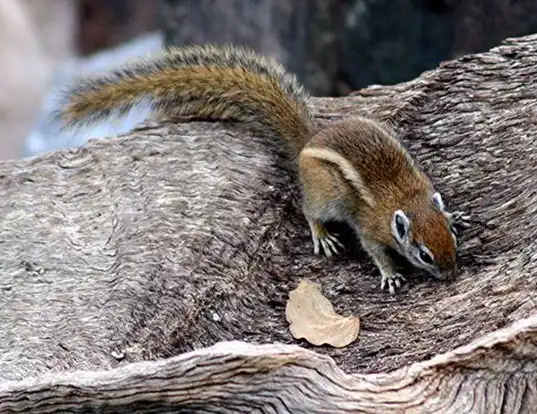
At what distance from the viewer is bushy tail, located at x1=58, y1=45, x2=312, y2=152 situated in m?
3.25

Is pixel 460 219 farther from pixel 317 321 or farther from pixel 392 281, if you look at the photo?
pixel 317 321

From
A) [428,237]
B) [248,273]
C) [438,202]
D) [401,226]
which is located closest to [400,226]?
[401,226]

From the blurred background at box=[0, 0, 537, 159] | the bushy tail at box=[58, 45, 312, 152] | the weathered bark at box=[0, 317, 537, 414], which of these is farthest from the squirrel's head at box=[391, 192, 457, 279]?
the blurred background at box=[0, 0, 537, 159]

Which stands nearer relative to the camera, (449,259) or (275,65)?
(449,259)

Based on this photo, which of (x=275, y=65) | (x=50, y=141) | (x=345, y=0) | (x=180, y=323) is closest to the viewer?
(x=180, y=323)

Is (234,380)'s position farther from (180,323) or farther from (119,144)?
(119,144)

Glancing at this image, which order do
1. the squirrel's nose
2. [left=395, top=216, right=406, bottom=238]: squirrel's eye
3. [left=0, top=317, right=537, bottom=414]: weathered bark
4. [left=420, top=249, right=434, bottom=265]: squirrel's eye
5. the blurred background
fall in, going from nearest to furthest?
[left=0, top=317, right=537, bottom=414]: weathered bark < the squirrel's nose < [left=420, top=249, right=434, bottom=265]: squirrel's eye < [left=395, top=216, right=406, bottom=238]: squirrel's eye < the blurred background

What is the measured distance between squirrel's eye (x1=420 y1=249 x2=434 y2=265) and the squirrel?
0.6 inches

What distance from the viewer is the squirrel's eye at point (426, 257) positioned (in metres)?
2.74

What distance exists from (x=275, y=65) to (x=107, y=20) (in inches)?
201

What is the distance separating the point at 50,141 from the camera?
6.73 m

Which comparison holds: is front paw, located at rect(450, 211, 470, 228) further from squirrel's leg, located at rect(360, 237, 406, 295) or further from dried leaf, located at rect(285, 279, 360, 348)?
dried leaf, located at rect(285, 279, 360, 348)

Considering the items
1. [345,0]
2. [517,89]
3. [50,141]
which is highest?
[517,89]

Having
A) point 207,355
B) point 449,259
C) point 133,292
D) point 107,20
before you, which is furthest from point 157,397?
point 107,20
